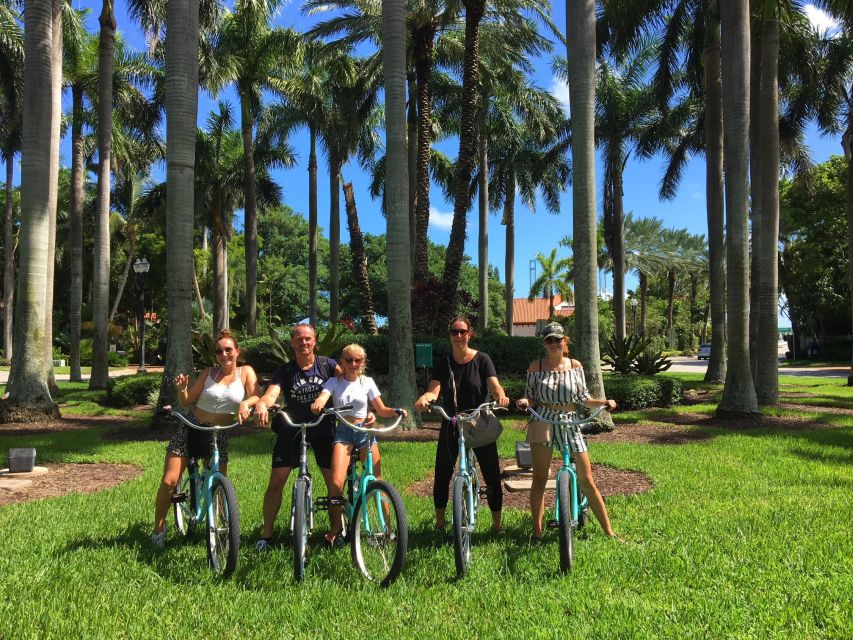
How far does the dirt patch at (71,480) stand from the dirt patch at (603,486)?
11.7 ft

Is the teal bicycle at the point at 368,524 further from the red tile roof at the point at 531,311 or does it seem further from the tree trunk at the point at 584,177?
the red tile roof at the point at 531,311

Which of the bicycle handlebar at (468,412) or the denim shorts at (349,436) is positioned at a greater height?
the bicycle handlebar at (468,412)

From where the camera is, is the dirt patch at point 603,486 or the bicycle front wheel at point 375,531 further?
the dirt patch at point 603,486

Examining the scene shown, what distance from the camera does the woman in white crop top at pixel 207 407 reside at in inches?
190

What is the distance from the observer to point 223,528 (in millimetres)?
4520

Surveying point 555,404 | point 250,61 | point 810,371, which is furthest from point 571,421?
point 810,371

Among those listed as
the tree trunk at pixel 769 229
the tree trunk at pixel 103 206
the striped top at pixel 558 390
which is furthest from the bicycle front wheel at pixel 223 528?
the tree trunk at pixel 103 206

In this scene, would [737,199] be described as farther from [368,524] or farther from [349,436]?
[368,524]

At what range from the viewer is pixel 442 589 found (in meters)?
4.13

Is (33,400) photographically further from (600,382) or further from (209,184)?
(209,184)

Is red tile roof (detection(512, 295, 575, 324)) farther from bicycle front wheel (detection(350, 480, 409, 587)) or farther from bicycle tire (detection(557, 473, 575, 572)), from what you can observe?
bicycle front wheel (detection(350, 480, 409, 587))

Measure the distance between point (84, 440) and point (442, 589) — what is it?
8743 mm

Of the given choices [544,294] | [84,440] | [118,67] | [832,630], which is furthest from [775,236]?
[544,294]

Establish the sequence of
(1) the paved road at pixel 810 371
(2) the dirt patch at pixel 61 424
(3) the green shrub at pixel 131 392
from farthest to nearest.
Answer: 1. (1) the paved road at pixel 810 371
2. (3) the green shrub at pixel 131 392
3. (2) the dirt patch at pixel 61 424
